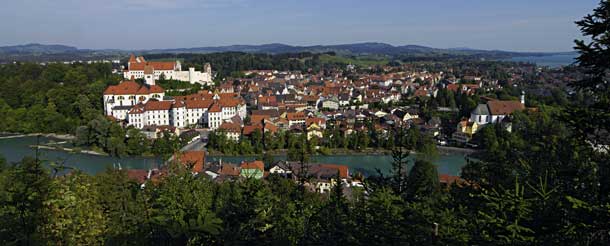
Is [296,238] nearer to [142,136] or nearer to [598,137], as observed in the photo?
[598,137]

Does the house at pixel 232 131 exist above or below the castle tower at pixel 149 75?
below

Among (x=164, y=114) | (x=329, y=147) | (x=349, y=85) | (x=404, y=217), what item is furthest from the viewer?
(x=349, y=85)

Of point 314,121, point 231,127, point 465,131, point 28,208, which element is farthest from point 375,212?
point 465,131

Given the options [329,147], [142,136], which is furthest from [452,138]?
[142,136]

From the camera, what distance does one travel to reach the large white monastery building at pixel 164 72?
19.2 meters

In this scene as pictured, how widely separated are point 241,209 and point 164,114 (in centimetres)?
1305

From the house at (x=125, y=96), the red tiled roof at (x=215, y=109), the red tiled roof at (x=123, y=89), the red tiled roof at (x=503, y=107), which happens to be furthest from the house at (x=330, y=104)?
the red tiled roof at (x=123, y=89)

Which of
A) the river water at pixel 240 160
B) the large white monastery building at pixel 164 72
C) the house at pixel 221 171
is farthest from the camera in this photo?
the large white monastery building at pixel 164 72

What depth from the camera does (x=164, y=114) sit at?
14.2 m

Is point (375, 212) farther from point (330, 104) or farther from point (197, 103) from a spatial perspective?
point (330, 104)

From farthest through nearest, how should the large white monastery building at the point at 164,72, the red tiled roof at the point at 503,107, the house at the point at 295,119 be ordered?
the large white monastery building at the point at 164,72 → the red tiled roof at the point at 503,107 → the house at the point at 295,119

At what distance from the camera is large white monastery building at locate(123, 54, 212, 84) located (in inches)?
756

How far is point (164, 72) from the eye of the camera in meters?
20.3

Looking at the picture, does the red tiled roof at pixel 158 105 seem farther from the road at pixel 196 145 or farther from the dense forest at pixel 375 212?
the dense forest at pixel 375 212
